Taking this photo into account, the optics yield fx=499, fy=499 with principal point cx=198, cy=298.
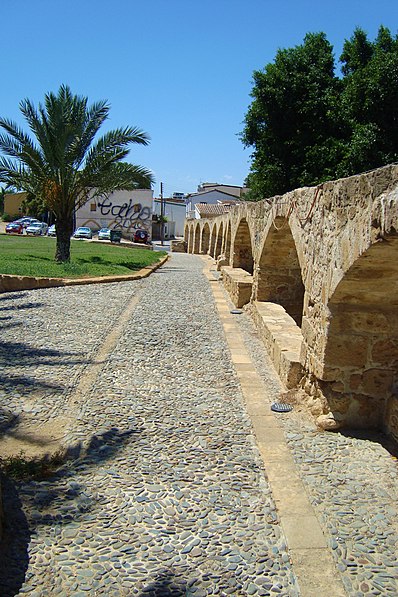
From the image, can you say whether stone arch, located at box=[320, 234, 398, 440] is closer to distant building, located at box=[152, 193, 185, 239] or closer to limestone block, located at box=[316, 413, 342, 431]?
limestone block, located at box=[316, 413, 342, 431]

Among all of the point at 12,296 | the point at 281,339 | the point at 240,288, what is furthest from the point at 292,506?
the point at 12,296

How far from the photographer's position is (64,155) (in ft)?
51.4

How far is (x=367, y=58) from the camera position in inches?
813

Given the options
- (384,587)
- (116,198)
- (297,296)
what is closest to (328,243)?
(384,587)

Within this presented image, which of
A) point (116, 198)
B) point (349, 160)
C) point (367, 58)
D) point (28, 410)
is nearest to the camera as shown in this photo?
point (28, 410)

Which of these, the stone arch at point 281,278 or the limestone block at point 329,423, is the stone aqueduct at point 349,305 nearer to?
the limestone block at point 329,423

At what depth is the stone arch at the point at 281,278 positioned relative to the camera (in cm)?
975

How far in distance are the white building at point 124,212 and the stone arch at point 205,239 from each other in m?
13.9

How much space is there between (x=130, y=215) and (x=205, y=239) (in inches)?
636

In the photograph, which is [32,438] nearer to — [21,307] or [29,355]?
[29,355]

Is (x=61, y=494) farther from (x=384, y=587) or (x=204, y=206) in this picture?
Answer: (x=204, y=206)

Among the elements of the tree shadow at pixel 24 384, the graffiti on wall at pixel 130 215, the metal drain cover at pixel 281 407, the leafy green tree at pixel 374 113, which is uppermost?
the leafy green tree at pixel 374 113

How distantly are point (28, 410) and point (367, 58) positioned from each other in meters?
21.1

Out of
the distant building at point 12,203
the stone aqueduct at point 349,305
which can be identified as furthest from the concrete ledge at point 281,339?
the distant building at point 12,203
